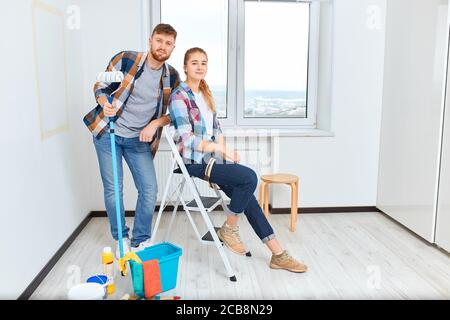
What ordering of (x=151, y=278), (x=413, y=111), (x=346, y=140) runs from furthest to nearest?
(x=346, y=140), (x=413, y=111), (x=151, y=278)

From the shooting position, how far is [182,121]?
250cm

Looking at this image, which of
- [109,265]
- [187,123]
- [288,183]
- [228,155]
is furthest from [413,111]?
[109,265]

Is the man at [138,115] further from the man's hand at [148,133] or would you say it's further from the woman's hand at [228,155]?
the woman's hand at [228,155]

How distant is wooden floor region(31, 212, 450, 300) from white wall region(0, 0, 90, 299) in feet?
0.63

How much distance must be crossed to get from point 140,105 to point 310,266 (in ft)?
4.60

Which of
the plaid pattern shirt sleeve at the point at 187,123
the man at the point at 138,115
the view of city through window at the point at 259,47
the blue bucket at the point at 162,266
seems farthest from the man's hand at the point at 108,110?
the view of city through window at the point at 259,47

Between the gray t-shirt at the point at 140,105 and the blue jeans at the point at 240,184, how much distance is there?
1.40ft

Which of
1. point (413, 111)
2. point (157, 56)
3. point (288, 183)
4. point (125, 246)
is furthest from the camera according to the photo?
point (288, 183)

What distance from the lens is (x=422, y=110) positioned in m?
3.06

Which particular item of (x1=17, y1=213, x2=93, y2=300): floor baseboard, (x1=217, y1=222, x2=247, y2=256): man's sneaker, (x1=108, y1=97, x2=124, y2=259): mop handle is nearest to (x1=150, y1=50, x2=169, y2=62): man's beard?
(x1=108, y1=97, x2=124, y2=259): mop handle

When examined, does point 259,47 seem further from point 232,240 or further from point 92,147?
point 232,240

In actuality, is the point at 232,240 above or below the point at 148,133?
below

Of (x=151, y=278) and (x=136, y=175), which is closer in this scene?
(x=151, y=278)
